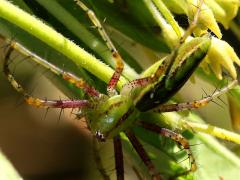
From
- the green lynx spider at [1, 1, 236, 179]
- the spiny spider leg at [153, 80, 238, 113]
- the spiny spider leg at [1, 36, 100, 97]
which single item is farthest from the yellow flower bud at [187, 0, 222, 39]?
the spiny spider leg at [1, 36, 100, 97]

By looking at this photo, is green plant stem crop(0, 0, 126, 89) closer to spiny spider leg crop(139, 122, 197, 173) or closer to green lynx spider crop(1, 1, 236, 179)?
green lynx spider crop(1, 1, 236, 179)

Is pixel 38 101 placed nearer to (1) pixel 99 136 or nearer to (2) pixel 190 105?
(1) pixel 99 136

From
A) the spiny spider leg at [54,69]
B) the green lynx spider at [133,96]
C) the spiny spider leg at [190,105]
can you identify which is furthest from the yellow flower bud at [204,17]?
the spiny spider leg at [54,69]

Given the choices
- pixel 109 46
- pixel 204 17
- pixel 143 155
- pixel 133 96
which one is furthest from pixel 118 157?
pixel 204 17

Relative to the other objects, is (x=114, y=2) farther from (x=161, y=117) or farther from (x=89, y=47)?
(x=161, y=117)

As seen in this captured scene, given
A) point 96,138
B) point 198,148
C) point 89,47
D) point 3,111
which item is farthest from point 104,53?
point 3,111

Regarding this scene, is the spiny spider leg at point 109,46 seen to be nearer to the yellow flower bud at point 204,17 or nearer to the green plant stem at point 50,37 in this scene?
the green plant stem at point 50,37
